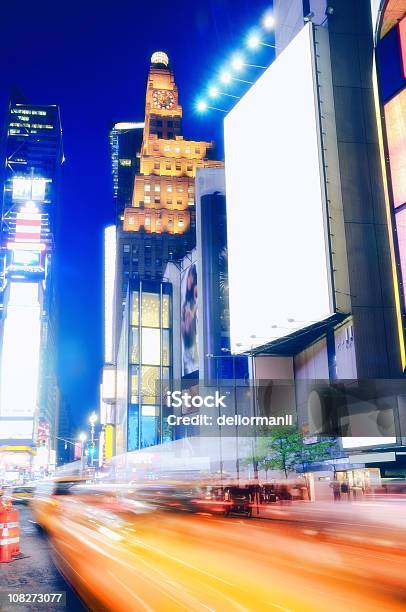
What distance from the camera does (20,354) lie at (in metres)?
144

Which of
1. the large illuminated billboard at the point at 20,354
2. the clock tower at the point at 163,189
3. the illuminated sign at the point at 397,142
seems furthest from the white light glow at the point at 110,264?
the illuminated sign at the point at 397,142

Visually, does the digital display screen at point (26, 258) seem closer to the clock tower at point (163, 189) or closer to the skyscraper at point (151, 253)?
the skyscraper at point (151, 253)

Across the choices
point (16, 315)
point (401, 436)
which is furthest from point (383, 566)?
point (16, 315)

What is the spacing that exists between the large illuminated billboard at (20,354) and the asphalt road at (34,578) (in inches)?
5141

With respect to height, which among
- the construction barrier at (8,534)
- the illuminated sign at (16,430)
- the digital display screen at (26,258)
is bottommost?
the construction barrier at (8,534)

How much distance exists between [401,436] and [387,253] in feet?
38.4

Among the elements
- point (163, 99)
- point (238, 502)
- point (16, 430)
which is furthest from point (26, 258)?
point (238, 502)

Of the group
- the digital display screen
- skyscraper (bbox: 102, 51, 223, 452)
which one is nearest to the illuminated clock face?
skyscraper (bbox: 102, 51, 223, 452)

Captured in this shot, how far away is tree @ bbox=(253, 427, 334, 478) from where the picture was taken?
4159cm

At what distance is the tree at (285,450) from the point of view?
41.6m

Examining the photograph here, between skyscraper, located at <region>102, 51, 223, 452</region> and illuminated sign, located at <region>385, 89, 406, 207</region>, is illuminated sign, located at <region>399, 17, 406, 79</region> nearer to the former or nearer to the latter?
illuminated sign, located at <region>385, 89, 406, 207</region>

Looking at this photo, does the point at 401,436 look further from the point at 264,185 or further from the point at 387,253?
the point at 264,185

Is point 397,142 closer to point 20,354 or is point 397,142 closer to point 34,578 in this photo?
point 34,578

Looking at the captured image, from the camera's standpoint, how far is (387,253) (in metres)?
38.1
